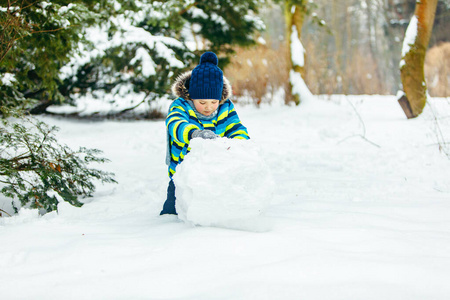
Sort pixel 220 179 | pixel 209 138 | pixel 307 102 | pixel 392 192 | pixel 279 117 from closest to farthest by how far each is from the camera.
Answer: pixel 220 179
pixel 209 138
pixel 392 192
pixel 279 117
pixel 307 102

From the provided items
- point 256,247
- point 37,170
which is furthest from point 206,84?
point 37,170

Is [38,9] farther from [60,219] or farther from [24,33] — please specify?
[60,219]

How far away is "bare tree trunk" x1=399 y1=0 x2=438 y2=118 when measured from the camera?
6984 mm

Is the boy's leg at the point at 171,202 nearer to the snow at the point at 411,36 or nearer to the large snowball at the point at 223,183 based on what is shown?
the large snowball at the point at 223,183

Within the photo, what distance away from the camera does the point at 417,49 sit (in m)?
7.04

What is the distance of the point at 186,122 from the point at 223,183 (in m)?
0.63

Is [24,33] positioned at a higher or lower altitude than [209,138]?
higher

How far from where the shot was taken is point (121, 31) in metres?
7.28

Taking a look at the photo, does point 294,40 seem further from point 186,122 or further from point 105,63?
point 186,122

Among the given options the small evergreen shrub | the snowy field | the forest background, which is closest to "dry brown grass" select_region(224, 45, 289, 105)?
the forest background

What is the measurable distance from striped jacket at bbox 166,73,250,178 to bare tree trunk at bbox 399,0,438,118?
559 cm

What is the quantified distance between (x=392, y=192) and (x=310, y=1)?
24.0 ft

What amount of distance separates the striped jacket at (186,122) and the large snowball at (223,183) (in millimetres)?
389

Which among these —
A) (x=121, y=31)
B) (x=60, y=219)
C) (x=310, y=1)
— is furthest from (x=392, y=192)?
(x=310, y=1)
